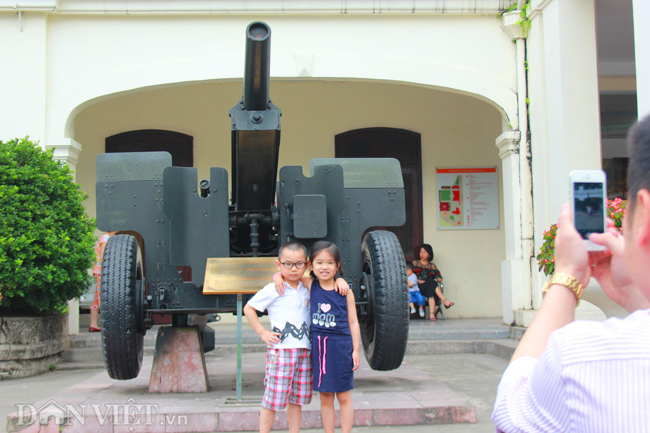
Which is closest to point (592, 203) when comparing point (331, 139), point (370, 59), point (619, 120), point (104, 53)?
point (370, 59)

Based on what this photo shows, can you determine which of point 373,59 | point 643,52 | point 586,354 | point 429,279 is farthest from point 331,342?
point 429,279

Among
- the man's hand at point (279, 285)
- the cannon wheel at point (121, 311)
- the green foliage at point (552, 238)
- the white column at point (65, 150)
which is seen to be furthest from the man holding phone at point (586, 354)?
the white column at point (65, 150)

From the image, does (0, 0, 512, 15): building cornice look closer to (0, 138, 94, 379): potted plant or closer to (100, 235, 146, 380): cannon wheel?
(0, 138, 94, 379): potted plant

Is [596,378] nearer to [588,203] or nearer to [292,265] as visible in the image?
[588,203]

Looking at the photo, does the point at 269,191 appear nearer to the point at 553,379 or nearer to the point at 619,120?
the point at 553,379

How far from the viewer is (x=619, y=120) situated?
11125mm

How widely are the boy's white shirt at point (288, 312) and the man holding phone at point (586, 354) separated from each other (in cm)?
255

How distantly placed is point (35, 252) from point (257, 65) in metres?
3.51

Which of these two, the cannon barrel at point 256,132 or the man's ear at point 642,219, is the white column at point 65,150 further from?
the man's ear at point 642,219

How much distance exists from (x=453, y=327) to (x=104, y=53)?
537cm

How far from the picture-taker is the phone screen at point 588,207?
111 centimetres

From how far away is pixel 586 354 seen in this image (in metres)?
0.88

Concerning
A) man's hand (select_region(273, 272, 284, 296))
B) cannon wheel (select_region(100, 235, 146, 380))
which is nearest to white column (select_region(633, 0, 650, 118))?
man's hand (select_region(273, 272, 284, 296))

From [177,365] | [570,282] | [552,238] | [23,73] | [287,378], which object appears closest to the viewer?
[570,282]
